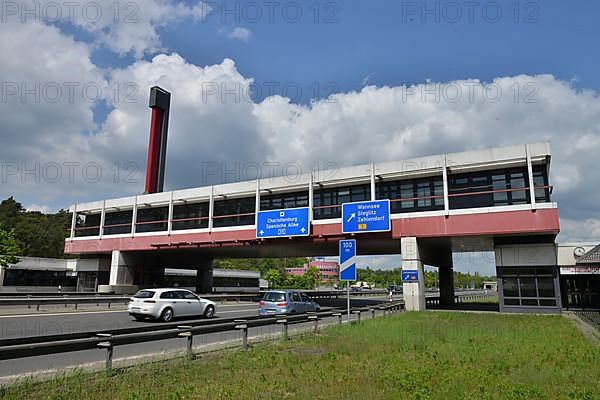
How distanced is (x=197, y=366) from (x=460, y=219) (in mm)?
22589

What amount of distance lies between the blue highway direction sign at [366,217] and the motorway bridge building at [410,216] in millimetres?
1099

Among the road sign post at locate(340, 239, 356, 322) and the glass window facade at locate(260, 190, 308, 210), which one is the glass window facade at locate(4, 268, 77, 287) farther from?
the road sign post at locate(340, 239, 356, 322)

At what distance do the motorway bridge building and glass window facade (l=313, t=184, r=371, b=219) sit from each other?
82 millimetres

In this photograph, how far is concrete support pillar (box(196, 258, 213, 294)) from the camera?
5325 centimetres

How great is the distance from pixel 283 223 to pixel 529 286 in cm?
1667

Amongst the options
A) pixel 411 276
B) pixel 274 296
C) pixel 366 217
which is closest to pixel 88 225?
pixel 366 217

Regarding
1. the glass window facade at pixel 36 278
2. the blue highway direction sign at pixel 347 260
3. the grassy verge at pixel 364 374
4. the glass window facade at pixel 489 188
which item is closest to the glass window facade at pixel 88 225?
the glass window facade at pixel 36 278

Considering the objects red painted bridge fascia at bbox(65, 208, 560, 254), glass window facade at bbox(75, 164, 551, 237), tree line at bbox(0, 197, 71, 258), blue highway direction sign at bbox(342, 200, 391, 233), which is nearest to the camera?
red painted bridge fascia at bbox(65, 208, 560, 254)

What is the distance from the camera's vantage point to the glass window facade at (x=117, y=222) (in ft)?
149

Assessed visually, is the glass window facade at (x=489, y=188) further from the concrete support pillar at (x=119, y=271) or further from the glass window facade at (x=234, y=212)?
the concrete support pillar at (x=119, y=271)

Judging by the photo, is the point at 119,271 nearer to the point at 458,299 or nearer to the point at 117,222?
the point at 117,222

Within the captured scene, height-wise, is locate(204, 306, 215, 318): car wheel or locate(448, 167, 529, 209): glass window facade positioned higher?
locate(448, 167, 529, 209): glass window facade

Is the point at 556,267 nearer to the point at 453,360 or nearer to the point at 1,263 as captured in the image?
the point at 453,360

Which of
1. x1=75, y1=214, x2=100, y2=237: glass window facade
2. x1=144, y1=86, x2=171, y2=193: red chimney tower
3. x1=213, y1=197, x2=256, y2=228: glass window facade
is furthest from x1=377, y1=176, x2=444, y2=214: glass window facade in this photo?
x1=75, y1=214, x2=100, y2=237: glass window facade
